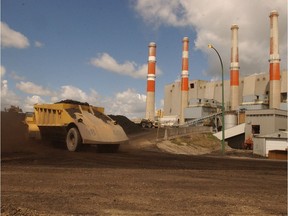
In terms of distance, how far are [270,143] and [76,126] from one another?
2615 cm

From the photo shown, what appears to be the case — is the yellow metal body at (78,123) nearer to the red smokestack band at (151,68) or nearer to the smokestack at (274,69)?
the smokestack at (274,69)

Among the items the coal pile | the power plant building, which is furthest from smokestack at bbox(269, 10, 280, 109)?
the coal pile

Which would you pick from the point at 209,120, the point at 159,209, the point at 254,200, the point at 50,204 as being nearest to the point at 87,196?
the point at 50,204

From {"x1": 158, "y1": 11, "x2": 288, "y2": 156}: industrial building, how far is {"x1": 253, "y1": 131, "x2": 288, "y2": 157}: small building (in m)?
8.99

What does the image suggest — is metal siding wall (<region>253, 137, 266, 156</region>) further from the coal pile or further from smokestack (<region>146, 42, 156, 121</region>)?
smokestack (<region>146, 42, 156, 121</region>)

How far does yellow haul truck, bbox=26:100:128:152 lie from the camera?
16438mm

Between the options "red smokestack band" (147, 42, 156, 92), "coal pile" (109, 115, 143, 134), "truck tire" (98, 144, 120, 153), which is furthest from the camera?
"red smokestack band" (147, 42, 156, 92)

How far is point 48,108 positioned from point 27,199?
41.4 feet

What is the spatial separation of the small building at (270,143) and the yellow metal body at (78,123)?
76.9 feet

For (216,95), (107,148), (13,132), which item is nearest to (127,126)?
(107,148)

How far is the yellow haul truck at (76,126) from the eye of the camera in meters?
16.4

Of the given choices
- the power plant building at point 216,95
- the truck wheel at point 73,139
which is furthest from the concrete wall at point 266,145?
the truck wheel at point 73,139

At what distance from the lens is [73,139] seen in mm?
16766

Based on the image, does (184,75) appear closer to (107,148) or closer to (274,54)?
(274,54)
